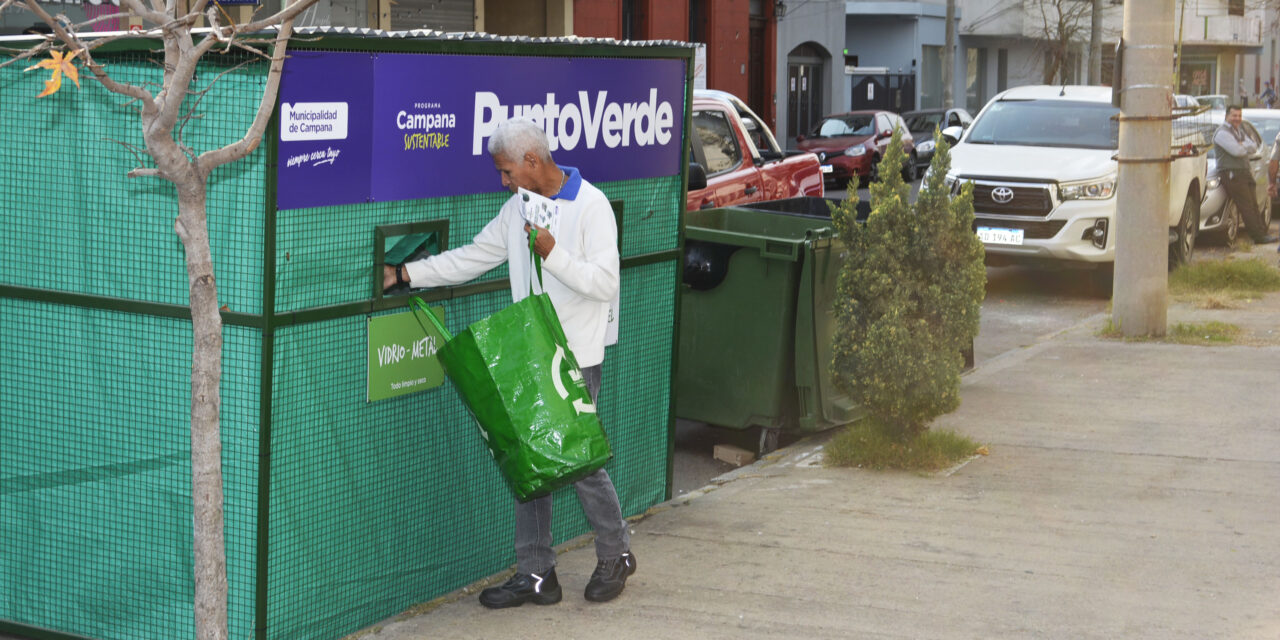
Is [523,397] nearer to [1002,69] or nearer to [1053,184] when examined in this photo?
[1053,184]

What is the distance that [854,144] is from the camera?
29.4 m

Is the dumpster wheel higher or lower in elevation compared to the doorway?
lower

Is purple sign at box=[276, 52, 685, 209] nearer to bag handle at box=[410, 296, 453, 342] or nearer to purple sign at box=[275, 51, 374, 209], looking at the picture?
purple sign at box=[275, 51, 374, 209]

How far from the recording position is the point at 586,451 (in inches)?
195

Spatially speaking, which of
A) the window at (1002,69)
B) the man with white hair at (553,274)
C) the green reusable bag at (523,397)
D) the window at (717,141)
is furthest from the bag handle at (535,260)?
the window at (1002,69)

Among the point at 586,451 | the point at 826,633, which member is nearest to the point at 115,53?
the point at 586,451

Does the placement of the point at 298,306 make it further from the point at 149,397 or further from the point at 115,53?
the point at 115,53

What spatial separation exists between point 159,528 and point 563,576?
158 centimetres

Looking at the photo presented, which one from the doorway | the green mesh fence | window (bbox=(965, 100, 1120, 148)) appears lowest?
the green mesh fence

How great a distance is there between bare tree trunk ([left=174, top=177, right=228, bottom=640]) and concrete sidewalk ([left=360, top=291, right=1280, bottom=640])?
2.95 ft

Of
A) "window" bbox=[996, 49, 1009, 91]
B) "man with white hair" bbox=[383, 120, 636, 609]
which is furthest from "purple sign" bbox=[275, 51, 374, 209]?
"window" bbox=[996, 49, 1009, 91]

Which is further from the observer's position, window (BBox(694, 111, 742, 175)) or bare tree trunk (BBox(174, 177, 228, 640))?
window (BBox(694, 111, 742, 175))


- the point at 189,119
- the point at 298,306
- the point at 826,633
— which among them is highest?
the point at 189,119

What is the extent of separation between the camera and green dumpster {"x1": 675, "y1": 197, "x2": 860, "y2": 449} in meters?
7.90
